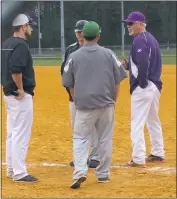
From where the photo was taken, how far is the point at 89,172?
675 centimetres

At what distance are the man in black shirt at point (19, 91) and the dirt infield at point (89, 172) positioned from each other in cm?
27

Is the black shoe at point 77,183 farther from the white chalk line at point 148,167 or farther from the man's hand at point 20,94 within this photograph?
the white chalk line at point 148,167

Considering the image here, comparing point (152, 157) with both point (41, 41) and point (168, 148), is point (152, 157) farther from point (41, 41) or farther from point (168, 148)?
point (41, 41)

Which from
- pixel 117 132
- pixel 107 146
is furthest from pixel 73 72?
pixel 117 132

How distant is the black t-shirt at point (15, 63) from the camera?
5887 mm

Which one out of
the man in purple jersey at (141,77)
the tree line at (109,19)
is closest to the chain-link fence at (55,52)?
the tree line at (109,19)

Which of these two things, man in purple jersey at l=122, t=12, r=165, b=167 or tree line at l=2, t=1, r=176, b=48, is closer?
man in purple jersey at l=122, t=12, r=165, b=167

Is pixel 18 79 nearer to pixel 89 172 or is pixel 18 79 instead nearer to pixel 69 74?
pixel 69 74

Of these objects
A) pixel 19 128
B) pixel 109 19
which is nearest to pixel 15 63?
pixel 19 128

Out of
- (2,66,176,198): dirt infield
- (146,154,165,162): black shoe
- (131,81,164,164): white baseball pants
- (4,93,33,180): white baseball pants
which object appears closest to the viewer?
(2,66,176,198): dirt infield

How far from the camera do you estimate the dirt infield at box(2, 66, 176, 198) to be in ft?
18.5

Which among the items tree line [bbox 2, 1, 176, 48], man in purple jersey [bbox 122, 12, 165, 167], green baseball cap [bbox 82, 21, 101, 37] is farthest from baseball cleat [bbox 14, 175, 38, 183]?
tree line [bbox 2, 1, 176, 48]

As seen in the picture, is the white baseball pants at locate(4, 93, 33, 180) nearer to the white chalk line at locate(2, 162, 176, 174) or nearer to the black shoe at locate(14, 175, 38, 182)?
the black shoe at locate(14, 175, 38, 182)

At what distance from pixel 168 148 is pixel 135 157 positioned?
1541mm
